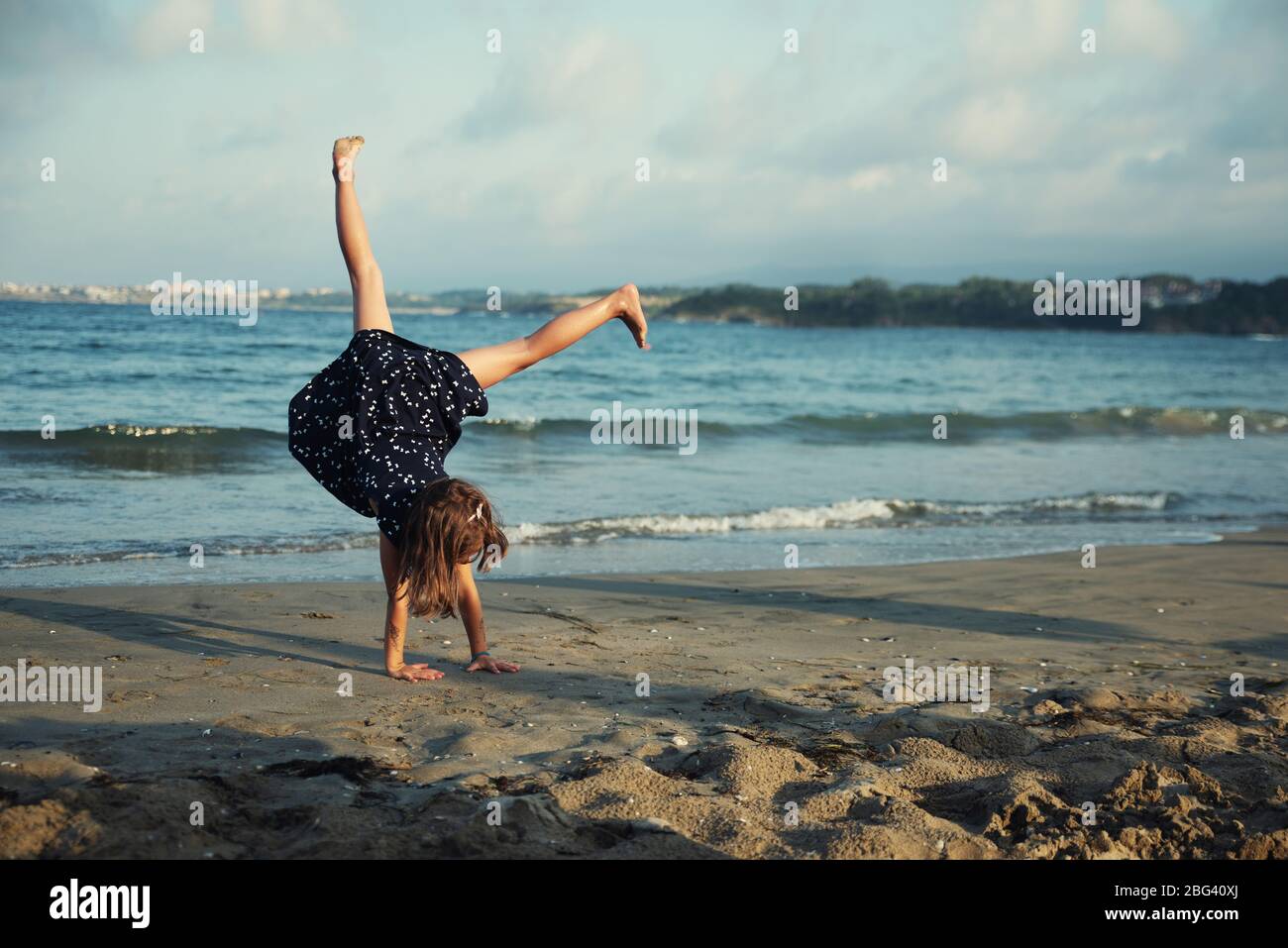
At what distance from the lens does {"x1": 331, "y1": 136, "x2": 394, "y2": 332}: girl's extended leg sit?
5.74m

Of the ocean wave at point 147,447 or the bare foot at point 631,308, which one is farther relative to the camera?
the ocean wave at point 147,447

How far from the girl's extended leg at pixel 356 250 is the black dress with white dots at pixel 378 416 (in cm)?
19

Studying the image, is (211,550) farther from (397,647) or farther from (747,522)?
(747,522)

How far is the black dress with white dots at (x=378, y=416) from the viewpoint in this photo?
5266 mm

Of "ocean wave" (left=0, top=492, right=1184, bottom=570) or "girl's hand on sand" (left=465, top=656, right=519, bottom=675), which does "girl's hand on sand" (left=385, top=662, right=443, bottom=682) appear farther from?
"ocean wave" (left=0, top=492, right=1184, bottom=570)

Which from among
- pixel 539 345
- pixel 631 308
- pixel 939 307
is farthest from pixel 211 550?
pixel 939 307

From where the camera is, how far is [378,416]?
5.33 metres

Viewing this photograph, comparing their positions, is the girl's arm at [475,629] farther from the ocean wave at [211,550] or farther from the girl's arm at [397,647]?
the ocean wave at [211,550]

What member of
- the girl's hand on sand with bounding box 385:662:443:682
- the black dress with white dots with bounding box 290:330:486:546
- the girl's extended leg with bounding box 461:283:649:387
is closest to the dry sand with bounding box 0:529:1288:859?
the girl's hand on sand with bounding box 385:662:443:682

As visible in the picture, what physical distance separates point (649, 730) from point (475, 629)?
50.0 inches

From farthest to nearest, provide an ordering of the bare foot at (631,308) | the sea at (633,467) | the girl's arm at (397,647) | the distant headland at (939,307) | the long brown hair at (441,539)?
the distant headland at (939,307) → the sea at (633,467) → the bare foot at (631,308) → the girl's arm at (397,647) → the long brown hair at (441,539)

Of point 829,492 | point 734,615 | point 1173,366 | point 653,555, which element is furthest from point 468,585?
point 1173,366

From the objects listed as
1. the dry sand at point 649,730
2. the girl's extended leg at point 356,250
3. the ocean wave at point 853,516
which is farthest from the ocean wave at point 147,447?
the girl's extended leg at point 356,250
